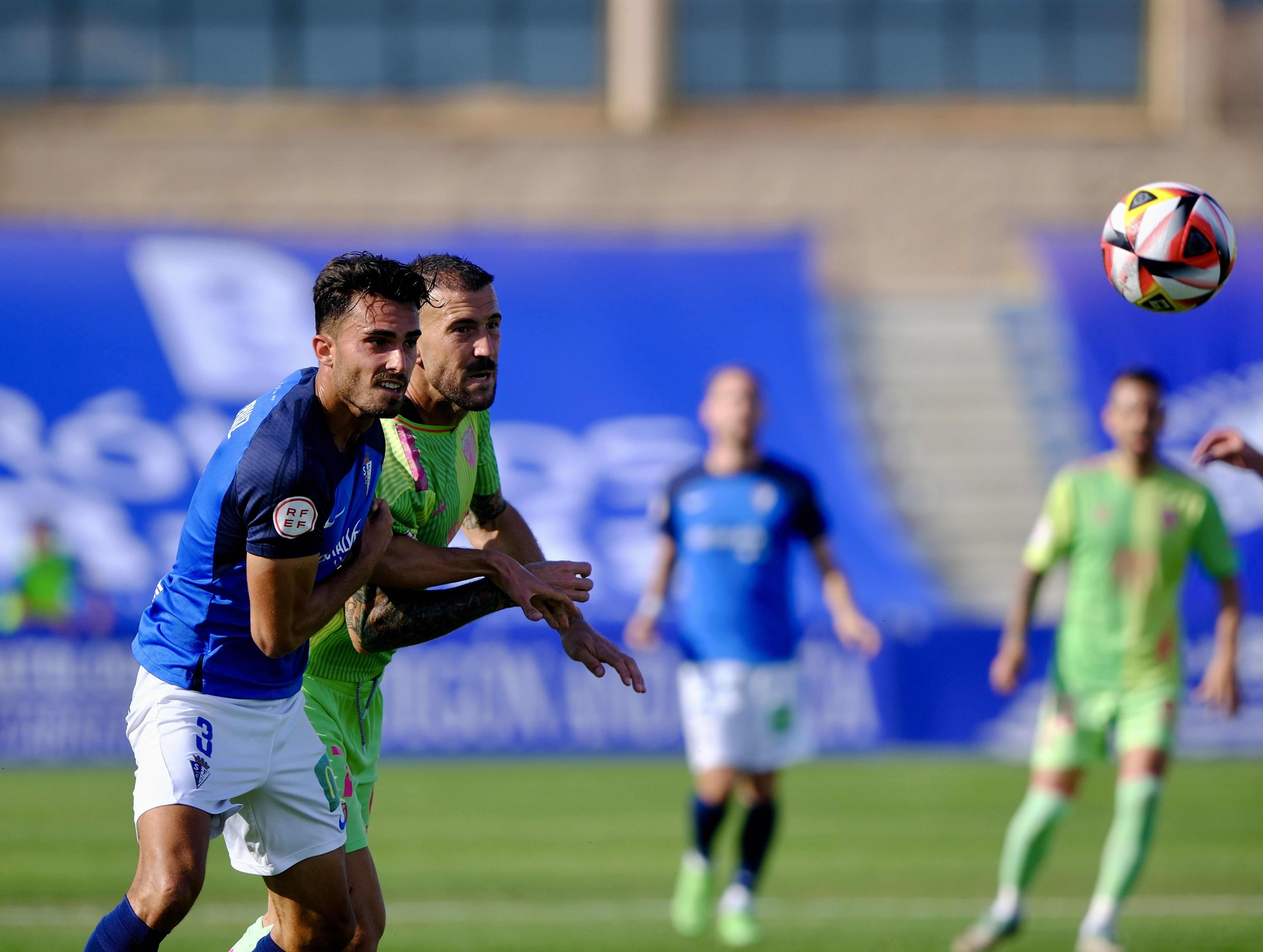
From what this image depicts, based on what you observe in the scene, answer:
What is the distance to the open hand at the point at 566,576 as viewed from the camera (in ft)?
16.4

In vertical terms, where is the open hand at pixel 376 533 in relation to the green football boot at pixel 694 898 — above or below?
above

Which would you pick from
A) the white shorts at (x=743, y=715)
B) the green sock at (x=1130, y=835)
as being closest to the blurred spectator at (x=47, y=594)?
the white shorts at (x=743, y=715)

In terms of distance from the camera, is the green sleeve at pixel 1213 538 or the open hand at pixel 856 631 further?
the open hand at pixel 856 631

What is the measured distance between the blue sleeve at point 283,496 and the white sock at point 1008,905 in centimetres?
416

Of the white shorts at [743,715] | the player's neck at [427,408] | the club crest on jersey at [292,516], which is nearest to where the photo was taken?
the club crest on jersey at [292,516]

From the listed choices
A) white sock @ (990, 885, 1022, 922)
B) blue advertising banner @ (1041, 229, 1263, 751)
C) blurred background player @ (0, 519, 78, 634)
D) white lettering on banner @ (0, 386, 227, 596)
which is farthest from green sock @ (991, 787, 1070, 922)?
white lettering on banner @ (0, 386, 227, 596)

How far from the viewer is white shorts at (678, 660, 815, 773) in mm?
8680

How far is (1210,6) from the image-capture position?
2459cm

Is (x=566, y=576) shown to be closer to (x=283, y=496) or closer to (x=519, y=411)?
(x=283, y=496)

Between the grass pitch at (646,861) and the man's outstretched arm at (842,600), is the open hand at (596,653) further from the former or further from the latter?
the man's outstretched arm at (842,600)

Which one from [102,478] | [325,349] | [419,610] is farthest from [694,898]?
[102,478]

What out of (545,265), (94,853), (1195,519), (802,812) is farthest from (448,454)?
(545,265)

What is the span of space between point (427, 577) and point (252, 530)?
0.61 m

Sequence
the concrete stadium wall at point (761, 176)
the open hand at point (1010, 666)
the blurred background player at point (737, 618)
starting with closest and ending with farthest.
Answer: the open hand at point (1010, 666), the blurred background player at point (737, 618), the concrete stadium wall at point (761, 176)
